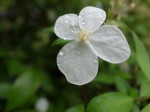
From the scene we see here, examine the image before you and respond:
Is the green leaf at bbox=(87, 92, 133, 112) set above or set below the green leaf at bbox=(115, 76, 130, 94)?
above

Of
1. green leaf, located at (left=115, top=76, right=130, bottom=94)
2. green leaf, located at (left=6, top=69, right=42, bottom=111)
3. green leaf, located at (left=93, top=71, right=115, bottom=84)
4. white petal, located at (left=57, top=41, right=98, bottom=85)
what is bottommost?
green leaf, located at (left=6, top=69, right=42, bottom=111)

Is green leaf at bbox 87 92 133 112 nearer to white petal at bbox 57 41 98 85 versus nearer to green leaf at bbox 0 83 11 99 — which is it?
white petal at bbox 57 41 98 85

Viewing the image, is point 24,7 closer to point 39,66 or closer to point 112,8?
point 39,66

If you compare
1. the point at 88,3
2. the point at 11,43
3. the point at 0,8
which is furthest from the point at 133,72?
the point at 0,8

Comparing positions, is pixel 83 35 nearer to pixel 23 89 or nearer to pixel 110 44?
pixel 110 44

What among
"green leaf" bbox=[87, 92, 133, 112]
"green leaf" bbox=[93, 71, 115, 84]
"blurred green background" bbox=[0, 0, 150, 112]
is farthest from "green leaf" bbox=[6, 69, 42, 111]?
"green leaf" bbox=[87, 92, 133, 112]

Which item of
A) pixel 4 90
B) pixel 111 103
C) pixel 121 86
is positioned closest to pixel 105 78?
pixel 121 86
